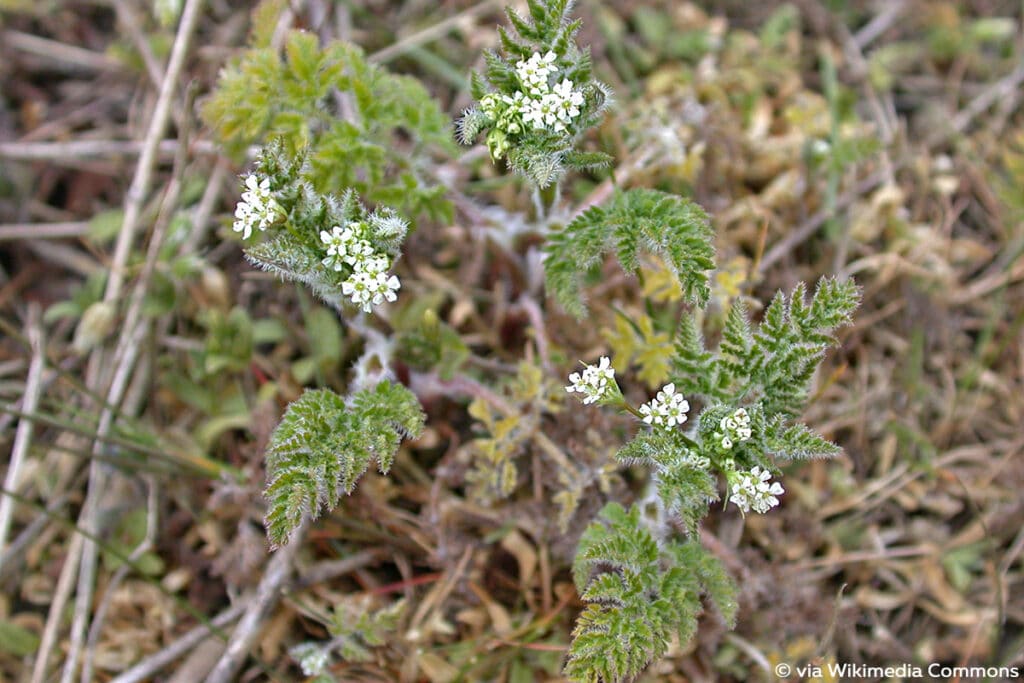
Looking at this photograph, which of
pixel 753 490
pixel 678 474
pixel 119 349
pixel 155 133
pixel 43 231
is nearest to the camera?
pixel 753 490

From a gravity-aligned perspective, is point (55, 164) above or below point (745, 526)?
above

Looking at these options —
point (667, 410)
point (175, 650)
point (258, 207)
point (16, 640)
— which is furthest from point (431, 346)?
point (16, 640)

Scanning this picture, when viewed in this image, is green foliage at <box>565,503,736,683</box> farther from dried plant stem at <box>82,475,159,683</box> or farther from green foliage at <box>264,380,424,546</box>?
dried plant stem at <box>82,475,159,683</box>

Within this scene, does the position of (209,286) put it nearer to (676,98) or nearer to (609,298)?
(609,298)

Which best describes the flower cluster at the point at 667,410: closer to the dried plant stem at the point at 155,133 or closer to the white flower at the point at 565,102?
the white flower at the point at 565,102

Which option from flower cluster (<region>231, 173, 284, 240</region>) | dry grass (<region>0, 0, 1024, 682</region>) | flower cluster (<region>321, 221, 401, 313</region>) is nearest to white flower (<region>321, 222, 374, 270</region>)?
flower cluster (<region>321, 221, 401, 313</region>)

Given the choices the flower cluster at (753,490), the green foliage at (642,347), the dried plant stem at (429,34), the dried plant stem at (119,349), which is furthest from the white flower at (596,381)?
the dried plant stem at (429,34)

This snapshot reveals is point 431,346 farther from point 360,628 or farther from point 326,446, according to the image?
point 360,628

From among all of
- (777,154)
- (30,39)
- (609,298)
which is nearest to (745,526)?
(609,298)
